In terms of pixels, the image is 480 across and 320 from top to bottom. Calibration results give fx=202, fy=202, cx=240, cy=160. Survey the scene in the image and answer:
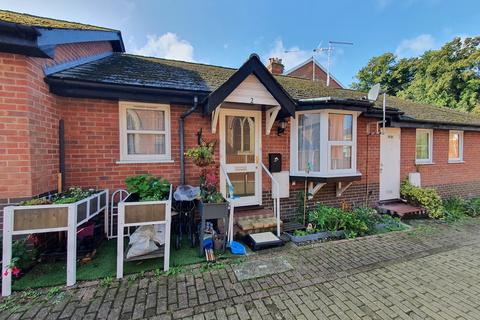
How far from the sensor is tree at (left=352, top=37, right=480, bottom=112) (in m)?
20.3

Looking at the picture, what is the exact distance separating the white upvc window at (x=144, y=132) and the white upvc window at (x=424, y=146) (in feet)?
30.2

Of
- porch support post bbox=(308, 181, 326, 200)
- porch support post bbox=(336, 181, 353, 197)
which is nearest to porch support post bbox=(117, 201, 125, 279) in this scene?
porch support post bbox=(308, 181, 326, 200)

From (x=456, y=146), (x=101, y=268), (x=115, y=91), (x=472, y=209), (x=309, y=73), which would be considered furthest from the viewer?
(x=309, y=73)

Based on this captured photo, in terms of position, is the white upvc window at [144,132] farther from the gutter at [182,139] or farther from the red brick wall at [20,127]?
the red brick wall at [20,127]

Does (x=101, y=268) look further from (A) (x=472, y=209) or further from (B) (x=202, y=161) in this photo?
(A) (x=472, y=209)

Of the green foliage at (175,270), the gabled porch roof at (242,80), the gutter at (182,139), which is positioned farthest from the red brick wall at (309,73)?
the green foliage at (175,270)

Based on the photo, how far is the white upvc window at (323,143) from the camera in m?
5.63

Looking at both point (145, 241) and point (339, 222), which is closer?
point (145, 241)

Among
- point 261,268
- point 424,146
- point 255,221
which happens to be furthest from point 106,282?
point 424,146

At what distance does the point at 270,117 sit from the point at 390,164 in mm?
5073

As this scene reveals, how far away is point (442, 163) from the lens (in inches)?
320

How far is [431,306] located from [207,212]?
351 cm

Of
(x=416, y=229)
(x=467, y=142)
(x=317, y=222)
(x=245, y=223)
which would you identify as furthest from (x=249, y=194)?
(x=467, y=142)

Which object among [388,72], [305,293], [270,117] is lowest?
[305,293]
